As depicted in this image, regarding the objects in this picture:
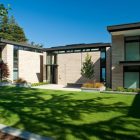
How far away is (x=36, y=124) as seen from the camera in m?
8.45

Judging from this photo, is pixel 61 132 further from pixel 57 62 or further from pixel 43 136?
pixel 57 62

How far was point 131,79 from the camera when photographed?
2248 cm

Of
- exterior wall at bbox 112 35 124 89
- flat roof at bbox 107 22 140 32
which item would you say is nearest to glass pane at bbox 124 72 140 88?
exterior wall at bbox 112 35 124 89

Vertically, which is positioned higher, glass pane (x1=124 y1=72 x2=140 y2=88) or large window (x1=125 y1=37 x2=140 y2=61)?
large window (x1=125 y1=37 x2=140 y2=61)

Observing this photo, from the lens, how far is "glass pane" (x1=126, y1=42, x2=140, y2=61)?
72.4ft

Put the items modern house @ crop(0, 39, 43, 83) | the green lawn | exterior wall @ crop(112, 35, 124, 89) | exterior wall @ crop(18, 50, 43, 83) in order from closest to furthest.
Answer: the green lawn, exterior wall @ crop(112, 35, 124, 89), modern house @ crop(0, 39, 43, 83), exterior wall @ crop(18, 50, 43, 83)

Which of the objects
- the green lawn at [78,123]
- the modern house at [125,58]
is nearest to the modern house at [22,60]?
the modern house at [125,58]

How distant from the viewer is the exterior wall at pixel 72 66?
29.8m

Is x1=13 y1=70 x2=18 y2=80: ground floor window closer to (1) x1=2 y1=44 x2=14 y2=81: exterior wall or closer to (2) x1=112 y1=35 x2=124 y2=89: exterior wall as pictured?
(1) x1=2 y1=44 x2=14 y2=81: exterior wall

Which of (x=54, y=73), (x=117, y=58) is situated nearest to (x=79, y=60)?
(x=54, y=73)

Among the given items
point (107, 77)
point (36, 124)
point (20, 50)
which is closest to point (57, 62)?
point (20, 50)

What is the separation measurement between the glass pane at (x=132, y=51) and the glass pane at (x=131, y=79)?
1770mm

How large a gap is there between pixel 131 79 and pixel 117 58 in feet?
9.55

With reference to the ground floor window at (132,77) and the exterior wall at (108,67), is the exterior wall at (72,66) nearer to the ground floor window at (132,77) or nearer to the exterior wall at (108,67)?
the exterior wall at (108,67)
